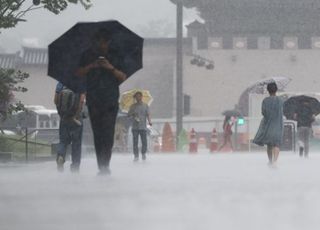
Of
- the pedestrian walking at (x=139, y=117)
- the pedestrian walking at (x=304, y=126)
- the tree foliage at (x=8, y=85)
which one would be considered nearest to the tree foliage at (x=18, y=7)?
the tree foliage at (x=8, y=85)

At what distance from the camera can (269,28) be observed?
141 ft

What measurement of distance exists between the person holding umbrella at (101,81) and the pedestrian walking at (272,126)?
4344mm

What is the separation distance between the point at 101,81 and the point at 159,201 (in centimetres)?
229

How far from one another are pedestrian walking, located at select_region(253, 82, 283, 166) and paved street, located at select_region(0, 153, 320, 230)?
8.40 ft

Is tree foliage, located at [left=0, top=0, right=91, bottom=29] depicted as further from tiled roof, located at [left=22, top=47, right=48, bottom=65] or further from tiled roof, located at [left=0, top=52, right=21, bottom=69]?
tiled roof, located at [left=22, top=47, right=48, bottom=65]

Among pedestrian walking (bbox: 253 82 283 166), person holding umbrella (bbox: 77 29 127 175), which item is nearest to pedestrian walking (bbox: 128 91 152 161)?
pedestrian walking (bbox: 253 82 283 166)

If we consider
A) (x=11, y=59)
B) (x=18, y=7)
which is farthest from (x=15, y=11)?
(x=11, y=59)

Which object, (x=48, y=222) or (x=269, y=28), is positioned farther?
(x=269, y=28)

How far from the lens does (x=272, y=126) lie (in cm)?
1409

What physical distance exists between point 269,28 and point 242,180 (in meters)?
33.2

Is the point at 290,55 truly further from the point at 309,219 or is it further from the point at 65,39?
the point at 309,219

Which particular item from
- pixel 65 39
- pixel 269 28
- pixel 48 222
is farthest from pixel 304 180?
pixel 269 28

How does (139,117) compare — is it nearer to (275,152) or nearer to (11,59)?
(275,152)

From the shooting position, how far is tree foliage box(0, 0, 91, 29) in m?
13.5
